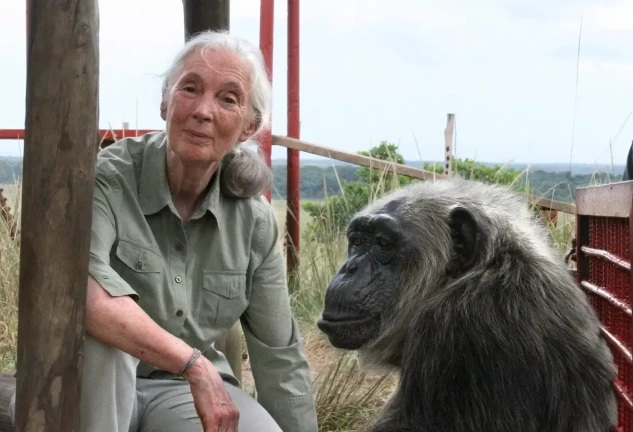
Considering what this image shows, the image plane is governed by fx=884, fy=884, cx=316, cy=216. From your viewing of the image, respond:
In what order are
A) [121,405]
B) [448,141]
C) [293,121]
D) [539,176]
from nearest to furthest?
1. [121,405]
2. [448,141]
3. [539,176]
4. [293,121]

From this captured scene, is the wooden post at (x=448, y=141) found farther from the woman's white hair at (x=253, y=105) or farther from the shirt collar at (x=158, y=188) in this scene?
the shirt collar at (x=158, y=188)

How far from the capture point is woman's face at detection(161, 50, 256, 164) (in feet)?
9.65

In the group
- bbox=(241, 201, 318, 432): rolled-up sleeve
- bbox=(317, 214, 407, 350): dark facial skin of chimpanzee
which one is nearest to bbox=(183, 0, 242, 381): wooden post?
bbox=(241, 201, 318, 432): rolled-up sleeve

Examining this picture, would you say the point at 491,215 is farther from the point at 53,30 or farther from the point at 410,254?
the point at 53,30

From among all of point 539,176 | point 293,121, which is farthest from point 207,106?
point 293,121

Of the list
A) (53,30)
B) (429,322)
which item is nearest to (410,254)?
(429,322)

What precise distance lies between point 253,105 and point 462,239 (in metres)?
0.90

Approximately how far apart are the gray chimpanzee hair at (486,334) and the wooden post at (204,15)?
1.45m

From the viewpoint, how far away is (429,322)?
8.75 ft

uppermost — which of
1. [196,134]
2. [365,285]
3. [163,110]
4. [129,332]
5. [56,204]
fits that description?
[163,110]

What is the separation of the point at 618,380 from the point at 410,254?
0.77 meters

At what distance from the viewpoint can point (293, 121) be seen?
25.9 feet

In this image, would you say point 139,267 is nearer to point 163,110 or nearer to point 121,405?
point 121,405

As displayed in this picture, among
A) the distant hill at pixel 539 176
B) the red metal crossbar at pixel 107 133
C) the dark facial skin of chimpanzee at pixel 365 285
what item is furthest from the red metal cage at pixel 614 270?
the red metal crossbar at pixel 107 133
